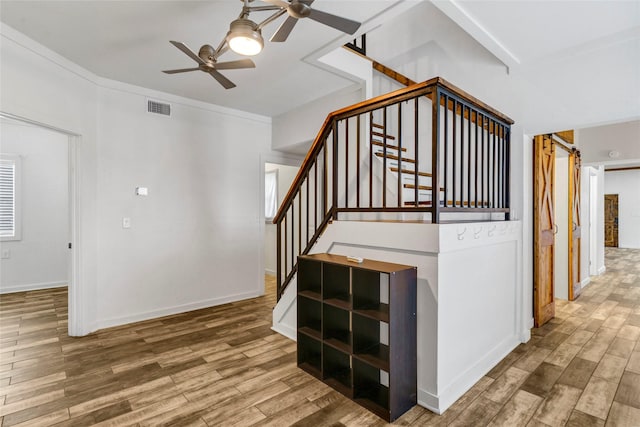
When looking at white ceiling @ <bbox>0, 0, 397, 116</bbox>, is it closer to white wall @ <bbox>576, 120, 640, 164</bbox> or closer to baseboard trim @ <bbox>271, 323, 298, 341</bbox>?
baseboard trim @ <bbox>271, 323, 298, 341</bbox>

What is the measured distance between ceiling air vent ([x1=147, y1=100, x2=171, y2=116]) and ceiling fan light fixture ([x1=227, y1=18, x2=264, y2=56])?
94.8 inches

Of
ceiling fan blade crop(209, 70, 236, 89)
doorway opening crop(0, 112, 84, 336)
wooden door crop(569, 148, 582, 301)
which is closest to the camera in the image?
ceiling fan blade crop(209, 70, 236, 89)

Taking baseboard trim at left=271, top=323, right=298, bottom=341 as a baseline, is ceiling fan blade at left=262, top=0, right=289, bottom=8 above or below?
above

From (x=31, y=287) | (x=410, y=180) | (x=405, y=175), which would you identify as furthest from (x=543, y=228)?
(x=31, y=287)

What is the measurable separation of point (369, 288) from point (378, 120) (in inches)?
105

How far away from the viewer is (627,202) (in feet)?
34.8

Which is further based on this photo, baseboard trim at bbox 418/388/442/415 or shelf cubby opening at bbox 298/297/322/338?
shelf cubby opening at bbox 298/297/322/338

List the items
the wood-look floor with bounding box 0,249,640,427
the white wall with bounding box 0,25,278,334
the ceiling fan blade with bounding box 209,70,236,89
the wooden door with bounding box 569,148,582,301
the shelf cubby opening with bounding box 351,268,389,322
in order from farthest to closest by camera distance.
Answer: the wooden door with bounding box 569,148,582,301, the white wall with bounding box 0,25,278,334, the ceiling fan blade with bounding box 209,70,236,89, the shelf cubby opening with bounding box 351,268,389,322, the wood-look floor with bounding box 0,249,640,427

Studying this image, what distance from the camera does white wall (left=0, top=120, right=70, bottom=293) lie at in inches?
203

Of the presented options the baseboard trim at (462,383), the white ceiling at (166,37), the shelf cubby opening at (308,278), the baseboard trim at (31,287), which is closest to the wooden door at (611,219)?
the baseboard trim at (462,383)

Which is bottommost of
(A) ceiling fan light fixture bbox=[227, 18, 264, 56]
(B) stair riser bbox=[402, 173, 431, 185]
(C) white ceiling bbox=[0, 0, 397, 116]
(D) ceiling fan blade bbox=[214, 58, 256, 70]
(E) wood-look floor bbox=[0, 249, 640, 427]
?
(E) wood-look floor bbox=[0, 249, 640, 427]

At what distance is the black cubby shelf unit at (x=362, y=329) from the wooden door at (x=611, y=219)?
12462mm

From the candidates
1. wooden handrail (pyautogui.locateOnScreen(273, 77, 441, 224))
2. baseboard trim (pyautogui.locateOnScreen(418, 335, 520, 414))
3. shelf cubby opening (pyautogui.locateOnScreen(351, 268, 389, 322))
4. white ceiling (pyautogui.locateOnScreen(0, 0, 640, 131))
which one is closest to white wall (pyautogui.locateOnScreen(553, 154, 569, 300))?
white ceiling (pyautogui.locateOnScreen(0, 0, 640, 131))

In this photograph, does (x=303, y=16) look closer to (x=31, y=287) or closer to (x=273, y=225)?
(x=273, y=225)
